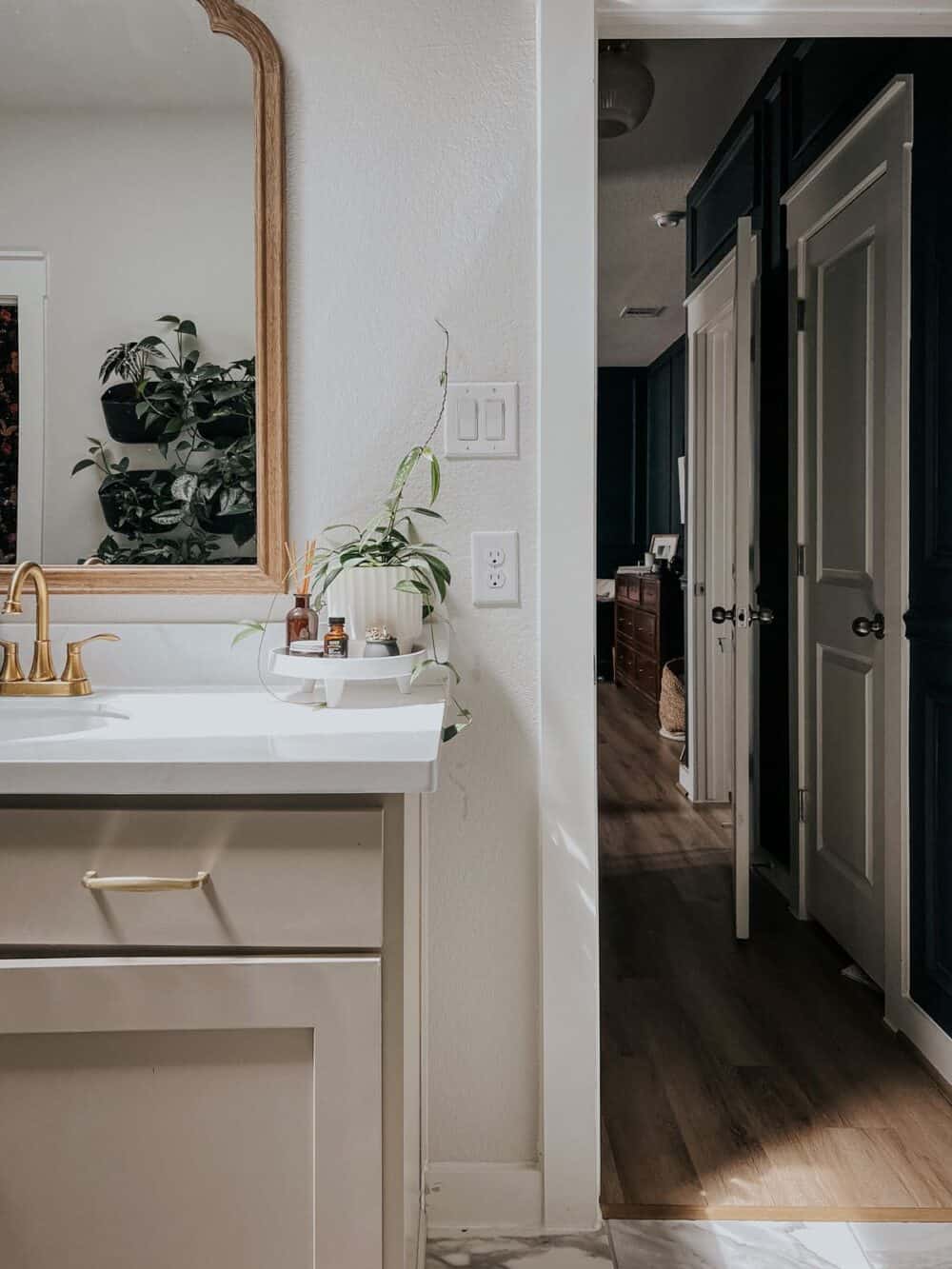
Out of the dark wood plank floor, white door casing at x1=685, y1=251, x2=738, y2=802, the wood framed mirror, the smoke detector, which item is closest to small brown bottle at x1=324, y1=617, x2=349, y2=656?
the wood framed mirror

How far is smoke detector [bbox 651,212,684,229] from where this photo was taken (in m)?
4.97

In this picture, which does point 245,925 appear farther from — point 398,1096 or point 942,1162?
Result: point 942,1162

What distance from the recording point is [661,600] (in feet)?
21.6

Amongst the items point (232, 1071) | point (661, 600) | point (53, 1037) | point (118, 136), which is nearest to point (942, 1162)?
point (232, 1071)

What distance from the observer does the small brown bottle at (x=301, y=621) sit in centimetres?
149

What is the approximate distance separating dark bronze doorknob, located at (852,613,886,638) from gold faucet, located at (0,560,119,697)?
1734 millimetres

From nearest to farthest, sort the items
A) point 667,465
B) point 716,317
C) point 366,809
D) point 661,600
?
point 366,809 < point 716,317 < point 661,600 < point 667,465

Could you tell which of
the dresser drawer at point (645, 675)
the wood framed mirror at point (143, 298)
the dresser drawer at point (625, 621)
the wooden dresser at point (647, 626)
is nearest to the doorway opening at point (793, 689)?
the wood framed mirror at point (143, 298)

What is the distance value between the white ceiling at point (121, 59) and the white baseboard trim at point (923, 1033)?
2196 mm

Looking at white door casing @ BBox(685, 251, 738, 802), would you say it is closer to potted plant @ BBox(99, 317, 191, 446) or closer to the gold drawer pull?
potted plant @ BBox(99, 317, 191, 446)

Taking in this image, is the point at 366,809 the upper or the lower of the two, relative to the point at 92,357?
lower

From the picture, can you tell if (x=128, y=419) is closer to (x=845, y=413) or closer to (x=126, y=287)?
(x=126, y=287)

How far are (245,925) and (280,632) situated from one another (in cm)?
63

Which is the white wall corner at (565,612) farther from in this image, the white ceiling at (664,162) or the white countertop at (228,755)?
the white ceiling at (664,162)
